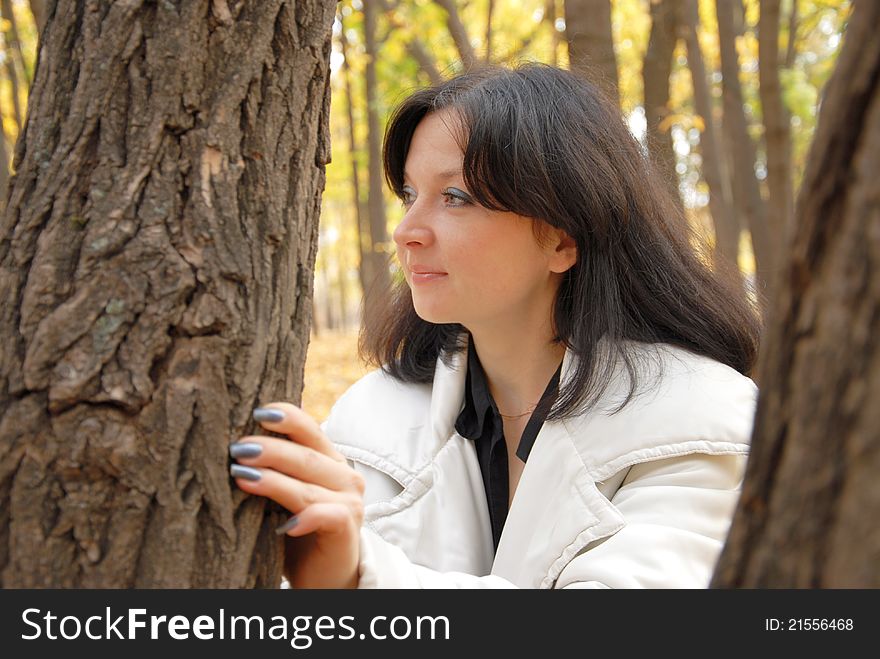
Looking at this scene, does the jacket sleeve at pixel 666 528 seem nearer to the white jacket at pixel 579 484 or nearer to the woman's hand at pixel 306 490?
the white jacket at pixel 579 484

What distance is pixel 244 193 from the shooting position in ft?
5.03

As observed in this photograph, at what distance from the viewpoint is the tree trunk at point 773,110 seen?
6426mm

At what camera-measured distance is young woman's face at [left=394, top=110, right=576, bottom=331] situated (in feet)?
8.32

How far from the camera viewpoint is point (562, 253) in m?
2.73

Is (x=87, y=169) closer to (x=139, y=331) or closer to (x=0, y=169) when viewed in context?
(x=139, y=331)

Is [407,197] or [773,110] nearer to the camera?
[407,197]

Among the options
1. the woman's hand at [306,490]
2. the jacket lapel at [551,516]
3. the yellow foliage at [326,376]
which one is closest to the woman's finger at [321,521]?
the woman's hand at [306,490]

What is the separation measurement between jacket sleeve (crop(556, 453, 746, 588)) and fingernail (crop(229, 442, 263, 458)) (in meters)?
0.90

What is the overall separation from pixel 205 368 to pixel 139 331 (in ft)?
0.39

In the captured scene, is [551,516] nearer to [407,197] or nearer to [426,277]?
[426,277]

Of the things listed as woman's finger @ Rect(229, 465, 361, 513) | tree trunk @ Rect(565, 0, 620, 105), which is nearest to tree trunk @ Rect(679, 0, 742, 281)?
tree trunk @ Rect(565, 0, 620, 105)

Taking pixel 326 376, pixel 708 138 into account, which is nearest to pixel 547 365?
pixel 708 138

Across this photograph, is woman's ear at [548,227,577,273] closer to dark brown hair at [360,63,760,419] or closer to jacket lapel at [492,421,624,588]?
dark brown hair at [360,63,760,419]

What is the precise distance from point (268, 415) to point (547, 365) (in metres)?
1.48
